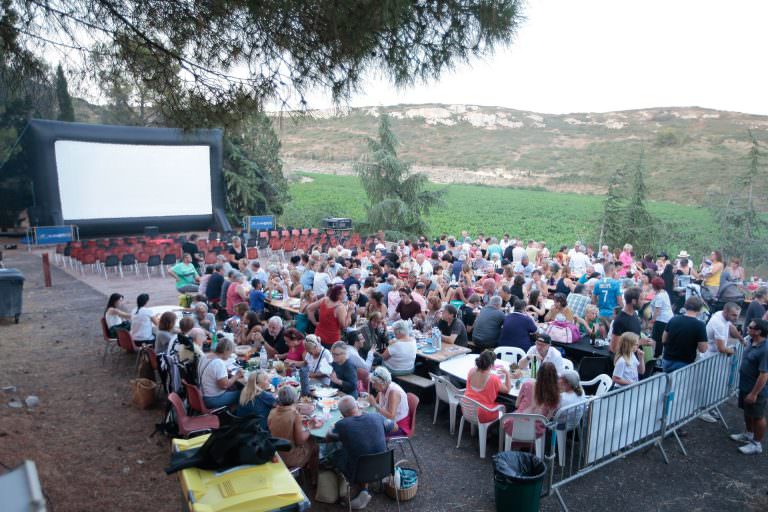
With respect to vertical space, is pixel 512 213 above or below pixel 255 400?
below

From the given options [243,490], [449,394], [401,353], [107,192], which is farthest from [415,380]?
[107,192]

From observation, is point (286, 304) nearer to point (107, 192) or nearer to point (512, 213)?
point (107, 192)

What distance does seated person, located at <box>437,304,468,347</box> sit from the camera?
7.66 meters

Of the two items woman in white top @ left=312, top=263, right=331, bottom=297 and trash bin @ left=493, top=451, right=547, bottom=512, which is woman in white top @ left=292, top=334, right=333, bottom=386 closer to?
trash bin @ left=493, top=451, right=547, bottom=512

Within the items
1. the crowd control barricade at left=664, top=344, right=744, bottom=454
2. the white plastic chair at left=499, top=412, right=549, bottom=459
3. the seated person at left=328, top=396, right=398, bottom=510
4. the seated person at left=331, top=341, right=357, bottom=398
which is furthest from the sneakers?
the crowd control barricade at left=664, top=344, right=744, bottom=454

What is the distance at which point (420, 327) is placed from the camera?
324 inches

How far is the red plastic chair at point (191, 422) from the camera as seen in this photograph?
214 inches

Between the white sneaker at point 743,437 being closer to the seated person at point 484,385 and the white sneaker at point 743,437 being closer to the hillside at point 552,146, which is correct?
the seated person at point 484,385

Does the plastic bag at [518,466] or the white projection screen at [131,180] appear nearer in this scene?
the plastic bag at [518,466]

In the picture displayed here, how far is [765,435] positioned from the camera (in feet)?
20.8

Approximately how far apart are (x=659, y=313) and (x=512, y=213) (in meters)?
33.6

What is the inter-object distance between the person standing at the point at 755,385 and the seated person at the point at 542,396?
7.49ft

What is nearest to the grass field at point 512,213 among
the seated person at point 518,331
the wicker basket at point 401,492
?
the seated person at point 518,331

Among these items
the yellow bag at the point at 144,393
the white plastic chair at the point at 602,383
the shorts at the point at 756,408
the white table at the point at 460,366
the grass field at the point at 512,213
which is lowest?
the grass field at the point at 512,213
